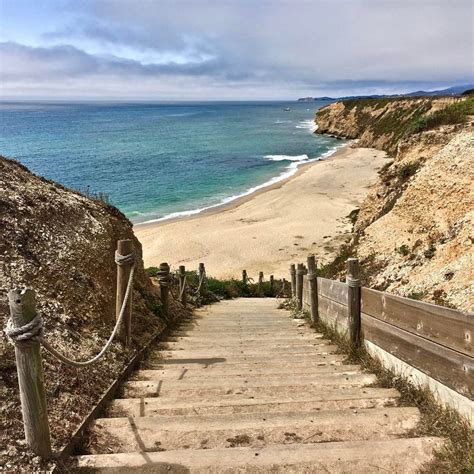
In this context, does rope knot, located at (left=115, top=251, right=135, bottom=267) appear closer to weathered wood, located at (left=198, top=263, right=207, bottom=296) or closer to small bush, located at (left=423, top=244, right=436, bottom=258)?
small bush, located at (left=423, top=244, right=436, bottom=258)

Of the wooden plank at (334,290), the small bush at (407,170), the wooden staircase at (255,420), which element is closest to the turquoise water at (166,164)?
the small bush at (407,170)

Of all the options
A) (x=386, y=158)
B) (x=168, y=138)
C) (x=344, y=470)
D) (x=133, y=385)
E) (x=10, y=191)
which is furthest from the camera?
(x=168, y=138)

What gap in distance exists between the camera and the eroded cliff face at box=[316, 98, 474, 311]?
793cm

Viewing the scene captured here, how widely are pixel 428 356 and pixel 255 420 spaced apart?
156 cm

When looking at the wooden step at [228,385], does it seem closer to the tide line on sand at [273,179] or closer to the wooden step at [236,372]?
the wooden step at [236,372]

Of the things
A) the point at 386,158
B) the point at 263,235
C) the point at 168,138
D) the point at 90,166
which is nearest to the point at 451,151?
the point at 263,235

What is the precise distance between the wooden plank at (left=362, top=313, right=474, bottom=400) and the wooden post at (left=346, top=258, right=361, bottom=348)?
43cm

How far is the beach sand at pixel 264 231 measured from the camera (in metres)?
22.5

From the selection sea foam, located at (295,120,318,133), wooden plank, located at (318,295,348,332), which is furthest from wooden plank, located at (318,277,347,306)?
sea foam, located at (295,120,318,133)

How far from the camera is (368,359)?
5.30m

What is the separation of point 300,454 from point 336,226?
2440 cm

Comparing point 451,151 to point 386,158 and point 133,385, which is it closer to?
point 133,385

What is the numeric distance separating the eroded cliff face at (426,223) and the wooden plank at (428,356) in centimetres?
219

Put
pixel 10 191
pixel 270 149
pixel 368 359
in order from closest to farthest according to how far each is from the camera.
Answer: pixel 368 359 < pixel 10 191 < pixel 270 149
